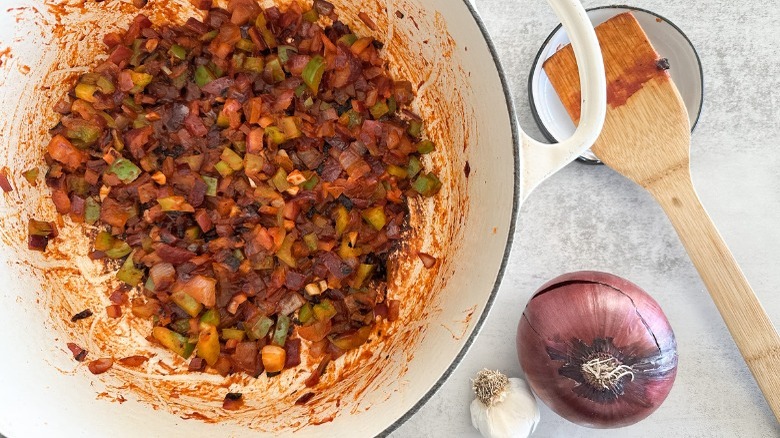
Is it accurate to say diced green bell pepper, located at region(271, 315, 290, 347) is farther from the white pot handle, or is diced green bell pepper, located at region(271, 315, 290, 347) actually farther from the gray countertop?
the white pot handle

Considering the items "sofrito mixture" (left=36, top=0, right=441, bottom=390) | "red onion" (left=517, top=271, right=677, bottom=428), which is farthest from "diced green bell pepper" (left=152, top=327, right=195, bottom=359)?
"red onion" (left=517, top=271, right=677, bottom=428)

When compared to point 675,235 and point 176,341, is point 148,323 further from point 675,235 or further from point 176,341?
point 675,235

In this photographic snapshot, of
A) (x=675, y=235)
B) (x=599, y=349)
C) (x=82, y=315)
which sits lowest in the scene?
(x=82, y=315)

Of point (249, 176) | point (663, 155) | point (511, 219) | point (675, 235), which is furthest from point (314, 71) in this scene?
point (675, 235)

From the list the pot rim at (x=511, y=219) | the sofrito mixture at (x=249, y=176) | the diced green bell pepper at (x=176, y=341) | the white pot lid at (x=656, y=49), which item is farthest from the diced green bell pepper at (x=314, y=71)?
the diced green bell pepper at (x=176, y=341)

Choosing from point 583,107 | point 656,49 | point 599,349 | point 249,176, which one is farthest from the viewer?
point 656,49

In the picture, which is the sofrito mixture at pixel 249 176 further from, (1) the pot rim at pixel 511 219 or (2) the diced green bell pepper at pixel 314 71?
(1) the pot rim at pixel 511 219

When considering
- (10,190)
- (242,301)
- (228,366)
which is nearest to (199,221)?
(242,301)
